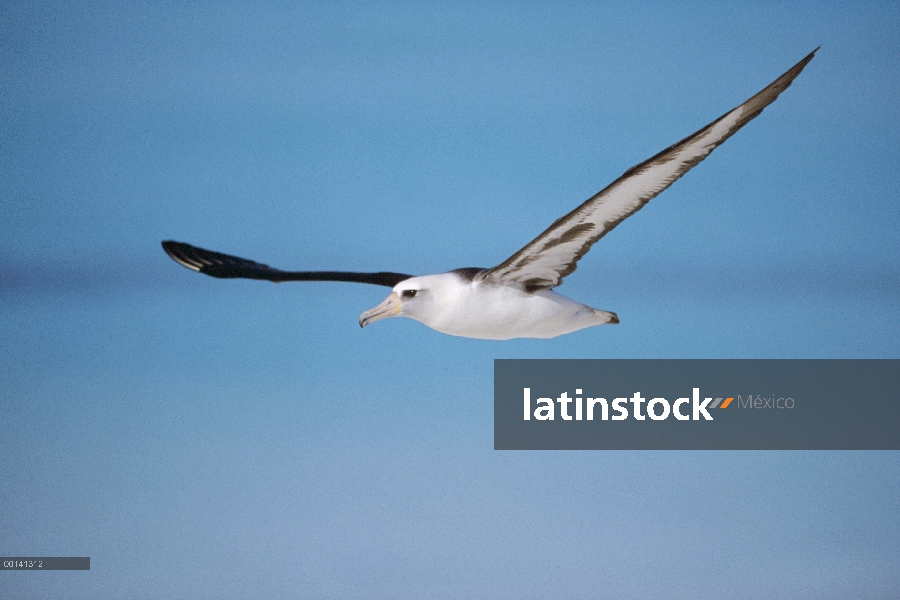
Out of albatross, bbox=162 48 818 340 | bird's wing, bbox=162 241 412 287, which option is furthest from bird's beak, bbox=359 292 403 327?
bird's wing, bbox=162 241 412 287

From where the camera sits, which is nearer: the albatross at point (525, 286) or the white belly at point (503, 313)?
the albatross at point (525, 286)

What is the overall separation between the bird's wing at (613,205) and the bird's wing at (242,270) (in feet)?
1.83

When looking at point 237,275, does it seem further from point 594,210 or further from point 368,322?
point 594,210

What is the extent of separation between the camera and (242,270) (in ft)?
10.9

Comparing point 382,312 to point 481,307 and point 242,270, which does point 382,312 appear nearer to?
point 481,307

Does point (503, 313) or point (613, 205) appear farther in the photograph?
point (503, 313)

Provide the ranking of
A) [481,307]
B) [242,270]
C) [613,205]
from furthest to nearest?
[242,270] → [481,307] → [613,205]

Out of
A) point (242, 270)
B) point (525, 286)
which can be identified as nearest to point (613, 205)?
point (525, 286)

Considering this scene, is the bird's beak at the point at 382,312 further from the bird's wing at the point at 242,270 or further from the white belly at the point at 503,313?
the bird's wing at the point at 242,270

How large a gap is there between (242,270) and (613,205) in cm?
143

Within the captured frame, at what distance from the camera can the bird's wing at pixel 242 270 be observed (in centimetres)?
319

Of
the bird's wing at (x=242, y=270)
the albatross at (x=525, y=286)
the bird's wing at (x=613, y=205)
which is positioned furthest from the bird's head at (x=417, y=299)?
the bird's wing at (x=242, y=270)

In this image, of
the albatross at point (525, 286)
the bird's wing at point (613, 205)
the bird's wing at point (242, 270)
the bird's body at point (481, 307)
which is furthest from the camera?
the bird's wing at point (242, 270)

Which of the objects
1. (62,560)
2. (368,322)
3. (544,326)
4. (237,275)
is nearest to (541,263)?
(544,326)
